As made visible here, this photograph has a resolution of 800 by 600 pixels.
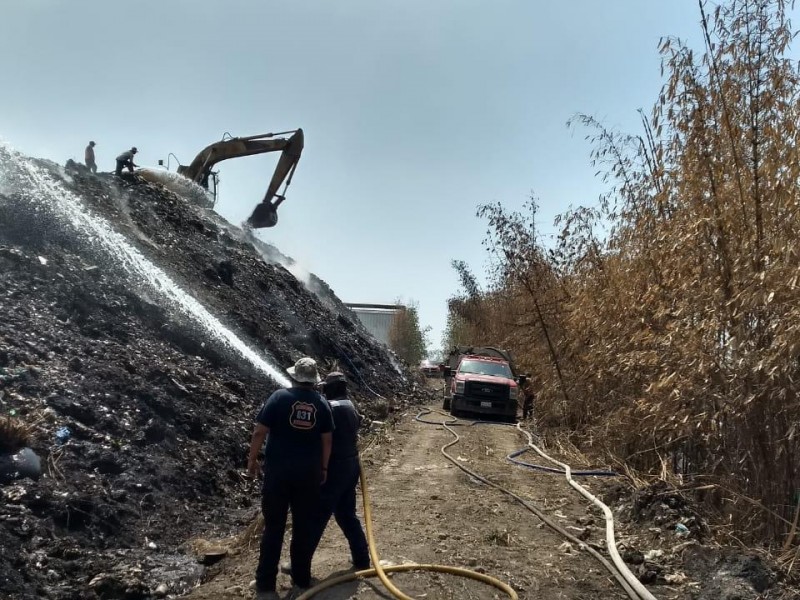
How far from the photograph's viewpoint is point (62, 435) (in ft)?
24.2

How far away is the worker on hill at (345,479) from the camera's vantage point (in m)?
5.35

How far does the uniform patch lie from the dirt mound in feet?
6.35

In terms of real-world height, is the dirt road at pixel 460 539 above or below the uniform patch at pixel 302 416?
below

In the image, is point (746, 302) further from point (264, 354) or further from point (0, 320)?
point (264, 354)

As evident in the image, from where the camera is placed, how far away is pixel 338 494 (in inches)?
211

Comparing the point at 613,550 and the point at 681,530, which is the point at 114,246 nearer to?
the point at 613,550

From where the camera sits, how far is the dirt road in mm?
5293

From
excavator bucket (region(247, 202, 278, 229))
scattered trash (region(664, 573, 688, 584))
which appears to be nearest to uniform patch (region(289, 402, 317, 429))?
scattered trash (region(664, 573, 688, 584))

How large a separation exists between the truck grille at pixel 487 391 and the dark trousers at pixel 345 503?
13.4 meters

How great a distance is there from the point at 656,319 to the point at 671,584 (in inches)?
123

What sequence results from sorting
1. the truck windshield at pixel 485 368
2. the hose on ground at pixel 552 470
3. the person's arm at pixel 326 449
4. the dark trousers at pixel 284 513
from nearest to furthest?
the dark trousers at pixel 284 513, the person's arm at pixel 326 449, the hose on ground at pixel 552 470, the truck windshield at pixel 485 368

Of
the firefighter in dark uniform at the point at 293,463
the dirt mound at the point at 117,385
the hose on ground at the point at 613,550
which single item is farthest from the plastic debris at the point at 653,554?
the dirt mound at the point at 117,385

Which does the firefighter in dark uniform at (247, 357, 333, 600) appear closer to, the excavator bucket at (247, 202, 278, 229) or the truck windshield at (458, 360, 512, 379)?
the truck windshield at (458, 360, 512, 379)

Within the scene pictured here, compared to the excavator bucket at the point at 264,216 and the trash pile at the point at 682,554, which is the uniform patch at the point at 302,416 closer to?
the trash pile at the point at 682,554
